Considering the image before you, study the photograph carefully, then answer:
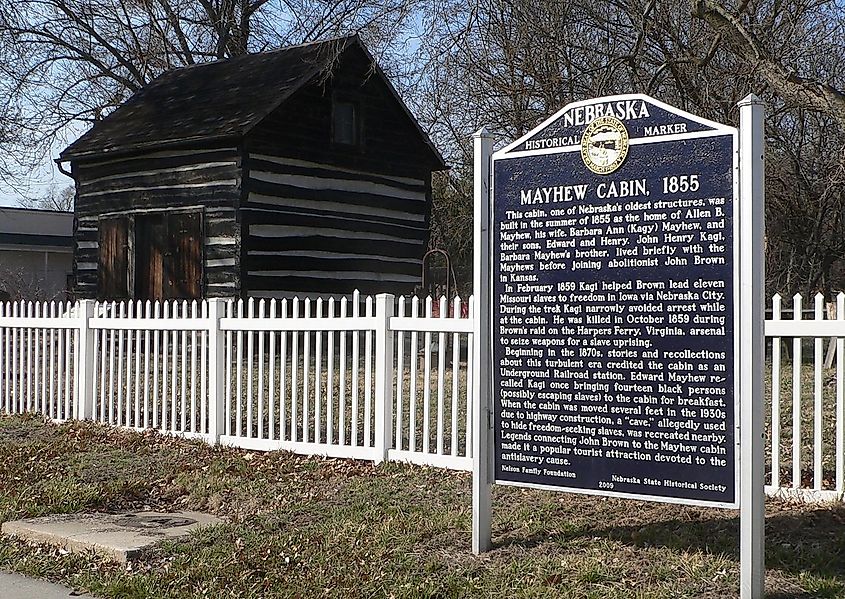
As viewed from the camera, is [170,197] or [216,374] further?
[170,197]

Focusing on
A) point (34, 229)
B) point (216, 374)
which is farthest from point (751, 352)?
point (34, 229)

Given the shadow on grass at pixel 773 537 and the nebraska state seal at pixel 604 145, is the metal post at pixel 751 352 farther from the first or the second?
the nebraska state seal at pixel 604 145

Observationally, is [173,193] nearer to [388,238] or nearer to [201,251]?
[201,251]

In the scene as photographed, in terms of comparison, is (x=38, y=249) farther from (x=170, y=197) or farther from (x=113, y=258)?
(x=170, y=197)

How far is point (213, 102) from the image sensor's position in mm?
19266

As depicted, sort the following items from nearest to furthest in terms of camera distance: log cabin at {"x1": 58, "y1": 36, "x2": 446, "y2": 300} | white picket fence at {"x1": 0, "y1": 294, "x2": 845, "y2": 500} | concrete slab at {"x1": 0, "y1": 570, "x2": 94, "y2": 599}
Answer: concrete slab at {"x1": 0, "y1": 570, "x2": 94, "y2": 599}
white picket fence at {"x1": 0, "y1": 294, "x2": 845, "y2": 500}
log cabin at {"x1": 58, "y1": 36, "x2": 446, "y2": 300}

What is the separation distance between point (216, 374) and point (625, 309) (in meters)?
5.25

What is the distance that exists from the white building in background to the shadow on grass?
32.8 meters

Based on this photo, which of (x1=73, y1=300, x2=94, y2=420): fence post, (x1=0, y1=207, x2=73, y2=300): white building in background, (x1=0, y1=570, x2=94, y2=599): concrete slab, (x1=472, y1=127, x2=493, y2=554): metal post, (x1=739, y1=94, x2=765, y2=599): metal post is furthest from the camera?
(x1=0, y1=207, x2=73, y2=300): white building in background

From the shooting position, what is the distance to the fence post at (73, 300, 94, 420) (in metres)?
11.4

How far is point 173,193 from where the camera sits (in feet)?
60.7

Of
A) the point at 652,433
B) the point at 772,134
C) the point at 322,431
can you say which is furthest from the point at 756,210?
the point at 772,134

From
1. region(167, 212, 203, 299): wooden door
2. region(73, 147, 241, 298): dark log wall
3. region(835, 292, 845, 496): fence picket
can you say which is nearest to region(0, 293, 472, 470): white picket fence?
region(835, 292, 845, 496): fence picket

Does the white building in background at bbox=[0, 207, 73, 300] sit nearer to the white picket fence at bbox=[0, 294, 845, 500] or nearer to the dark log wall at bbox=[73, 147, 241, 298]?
the dark log wall at bbox=[73, 147, 241, 298]
